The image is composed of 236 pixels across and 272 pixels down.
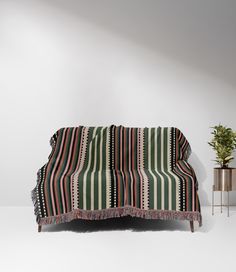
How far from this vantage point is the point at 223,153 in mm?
4340

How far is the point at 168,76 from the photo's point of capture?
475cm

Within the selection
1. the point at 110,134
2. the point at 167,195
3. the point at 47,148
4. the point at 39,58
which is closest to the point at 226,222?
the point at 167,195

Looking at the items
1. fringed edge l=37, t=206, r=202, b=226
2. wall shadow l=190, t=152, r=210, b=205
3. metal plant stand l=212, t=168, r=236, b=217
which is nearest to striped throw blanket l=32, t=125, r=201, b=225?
fringed edge l=37, t=206, r=202, b=226

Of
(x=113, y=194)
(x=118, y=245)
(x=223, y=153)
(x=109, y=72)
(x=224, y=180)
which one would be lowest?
(x=118, y=245)

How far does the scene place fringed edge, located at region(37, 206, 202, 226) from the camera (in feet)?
11.8

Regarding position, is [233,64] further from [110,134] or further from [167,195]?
[167,195]

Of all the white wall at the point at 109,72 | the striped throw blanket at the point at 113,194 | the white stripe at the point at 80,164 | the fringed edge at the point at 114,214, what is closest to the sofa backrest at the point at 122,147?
the white stripe at the point at 80,164

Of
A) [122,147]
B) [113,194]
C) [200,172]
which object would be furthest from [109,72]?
[113,194]

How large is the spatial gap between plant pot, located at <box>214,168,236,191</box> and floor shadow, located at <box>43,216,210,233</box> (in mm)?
500

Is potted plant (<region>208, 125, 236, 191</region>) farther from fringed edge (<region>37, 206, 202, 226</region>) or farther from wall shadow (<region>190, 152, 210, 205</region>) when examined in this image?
fringed edge (<region>37, 206, 202, 226</region>)

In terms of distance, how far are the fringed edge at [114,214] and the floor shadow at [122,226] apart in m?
0.14

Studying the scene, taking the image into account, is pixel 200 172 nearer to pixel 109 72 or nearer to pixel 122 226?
pixel 122 226

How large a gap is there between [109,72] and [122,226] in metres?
1.68

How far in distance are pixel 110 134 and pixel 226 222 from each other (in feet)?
4.30
